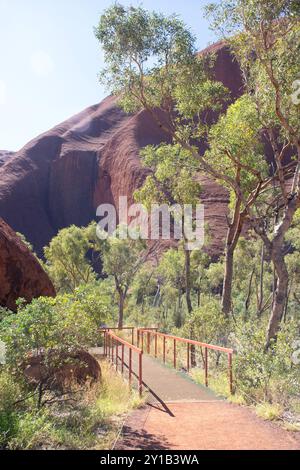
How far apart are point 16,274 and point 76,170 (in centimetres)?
7348

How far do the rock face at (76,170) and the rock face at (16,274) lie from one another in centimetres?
5498

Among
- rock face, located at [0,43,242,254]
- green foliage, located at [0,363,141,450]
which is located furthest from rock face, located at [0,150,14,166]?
green foliage, located at [0,363,141,450]

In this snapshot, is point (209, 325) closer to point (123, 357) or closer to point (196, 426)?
point (123, 357)

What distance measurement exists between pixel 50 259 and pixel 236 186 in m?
22.9

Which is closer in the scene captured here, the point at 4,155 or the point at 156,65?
the point at 156,65

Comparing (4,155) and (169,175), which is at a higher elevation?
(4,155)

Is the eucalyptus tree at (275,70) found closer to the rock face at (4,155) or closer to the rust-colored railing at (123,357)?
the rust-colored railing at (123,357)

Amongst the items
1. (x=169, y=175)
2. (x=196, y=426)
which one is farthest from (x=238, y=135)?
(x=196, y=426)

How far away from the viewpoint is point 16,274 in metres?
11.4

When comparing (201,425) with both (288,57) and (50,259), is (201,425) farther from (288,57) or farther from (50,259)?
(50,259)

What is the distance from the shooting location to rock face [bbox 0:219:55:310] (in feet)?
36.4

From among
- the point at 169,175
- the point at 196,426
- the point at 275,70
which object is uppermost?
the point at 275,70

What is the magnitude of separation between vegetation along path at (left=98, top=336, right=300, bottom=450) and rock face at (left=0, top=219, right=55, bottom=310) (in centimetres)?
398

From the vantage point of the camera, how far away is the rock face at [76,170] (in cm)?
7150
